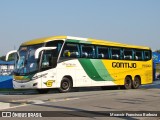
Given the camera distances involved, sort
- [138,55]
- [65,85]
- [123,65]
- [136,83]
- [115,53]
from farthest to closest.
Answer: [138,55]
[136,83]
[123,65]
[115,53]
[65,85]

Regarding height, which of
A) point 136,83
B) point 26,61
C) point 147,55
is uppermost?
point 147,55

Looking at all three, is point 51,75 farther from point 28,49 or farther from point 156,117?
point 156,117

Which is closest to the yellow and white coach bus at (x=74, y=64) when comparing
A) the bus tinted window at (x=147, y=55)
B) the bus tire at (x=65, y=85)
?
the bus tire at (x=65, y=85)

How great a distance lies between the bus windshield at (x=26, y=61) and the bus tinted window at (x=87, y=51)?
3180 mm

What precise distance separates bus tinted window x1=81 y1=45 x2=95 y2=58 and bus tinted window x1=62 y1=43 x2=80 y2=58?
54 cm

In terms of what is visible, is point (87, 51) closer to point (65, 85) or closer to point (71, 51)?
point (71, 51)

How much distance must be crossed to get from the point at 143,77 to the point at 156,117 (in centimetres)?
1684

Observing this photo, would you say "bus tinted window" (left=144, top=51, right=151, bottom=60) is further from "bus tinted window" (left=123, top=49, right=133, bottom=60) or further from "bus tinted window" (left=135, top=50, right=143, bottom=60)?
A: "bus tinted window" (left=123, top=49, right=133, bottom=60)

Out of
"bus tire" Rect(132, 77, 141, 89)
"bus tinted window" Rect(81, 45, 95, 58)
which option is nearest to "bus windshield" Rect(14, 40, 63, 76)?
"bus tinted window" Rect(81, 45, 95, 58)

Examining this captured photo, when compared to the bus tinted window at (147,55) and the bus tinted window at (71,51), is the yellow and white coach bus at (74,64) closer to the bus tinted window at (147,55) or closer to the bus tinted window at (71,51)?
the bus tinted window at (71,51)

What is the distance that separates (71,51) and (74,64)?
88cm

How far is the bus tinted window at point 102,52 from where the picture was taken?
79.5 feet

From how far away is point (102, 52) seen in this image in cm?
2453

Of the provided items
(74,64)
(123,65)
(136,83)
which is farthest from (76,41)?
(136,83)
